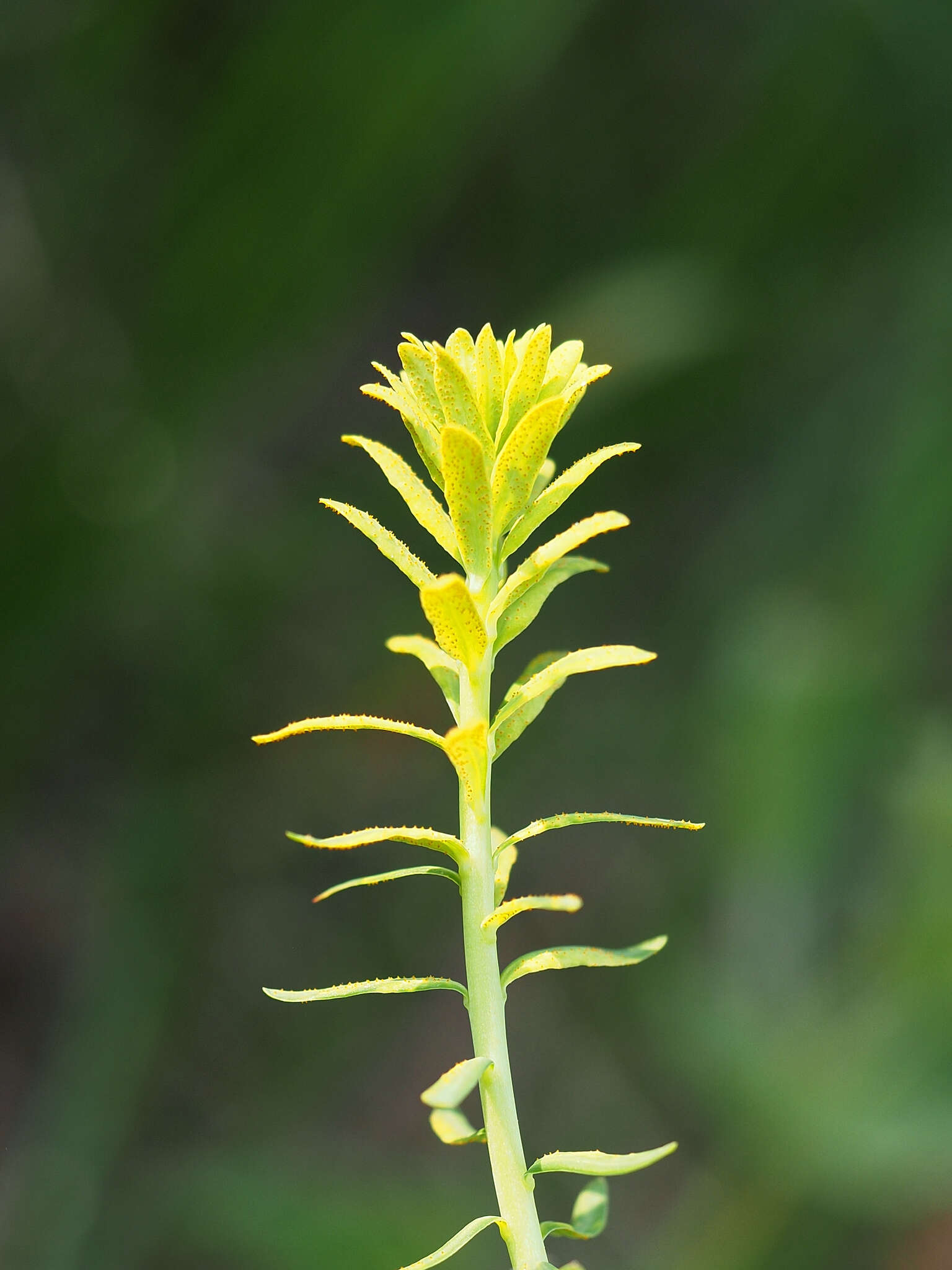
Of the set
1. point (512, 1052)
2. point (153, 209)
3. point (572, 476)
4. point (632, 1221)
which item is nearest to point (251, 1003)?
point (512, 1052)

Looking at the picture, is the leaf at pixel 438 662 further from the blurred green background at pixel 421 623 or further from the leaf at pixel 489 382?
the blurred green background at pixel 421 623

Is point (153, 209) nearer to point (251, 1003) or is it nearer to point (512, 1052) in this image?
point (251, 1003)

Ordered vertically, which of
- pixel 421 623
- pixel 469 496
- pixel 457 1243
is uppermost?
pixel 421 623

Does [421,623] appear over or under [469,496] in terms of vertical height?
over

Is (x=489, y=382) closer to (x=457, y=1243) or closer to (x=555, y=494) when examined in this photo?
(x=555, y=494)

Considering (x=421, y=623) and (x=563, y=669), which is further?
(x=421, y=623)

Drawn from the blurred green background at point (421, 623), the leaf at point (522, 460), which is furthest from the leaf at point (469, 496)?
the blurred green background at point (421, 623)

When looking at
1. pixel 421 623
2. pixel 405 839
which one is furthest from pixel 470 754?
pixel 421 623
